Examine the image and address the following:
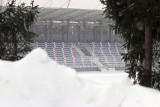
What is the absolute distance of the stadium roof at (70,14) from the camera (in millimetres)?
32406

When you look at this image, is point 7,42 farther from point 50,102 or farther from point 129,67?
point 50,102

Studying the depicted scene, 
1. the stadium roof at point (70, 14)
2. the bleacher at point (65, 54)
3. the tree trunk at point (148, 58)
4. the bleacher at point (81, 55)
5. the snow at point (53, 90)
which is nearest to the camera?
the snow at point (53, 90)

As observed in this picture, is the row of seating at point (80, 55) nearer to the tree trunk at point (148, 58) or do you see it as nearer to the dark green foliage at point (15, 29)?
the dark green foliage at point (15, 29)

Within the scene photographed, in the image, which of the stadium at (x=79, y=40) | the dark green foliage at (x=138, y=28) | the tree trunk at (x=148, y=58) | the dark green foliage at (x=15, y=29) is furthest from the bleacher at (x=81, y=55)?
the tree trunk at (x=148, y=58)

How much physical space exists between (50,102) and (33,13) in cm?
466

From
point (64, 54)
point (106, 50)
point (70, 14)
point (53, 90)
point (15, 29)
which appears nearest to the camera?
point (53, 90)

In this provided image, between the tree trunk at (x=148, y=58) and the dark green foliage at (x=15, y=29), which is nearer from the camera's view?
the tree trunk at (x=148, y=58)

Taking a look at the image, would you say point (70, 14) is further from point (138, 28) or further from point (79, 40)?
point (138, 28)

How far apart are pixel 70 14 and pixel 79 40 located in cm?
514

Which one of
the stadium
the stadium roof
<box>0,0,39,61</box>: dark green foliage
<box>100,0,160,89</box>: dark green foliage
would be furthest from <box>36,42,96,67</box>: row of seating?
<box>100,0,160,89</box>: dark green foliage

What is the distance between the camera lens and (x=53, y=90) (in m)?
3.26

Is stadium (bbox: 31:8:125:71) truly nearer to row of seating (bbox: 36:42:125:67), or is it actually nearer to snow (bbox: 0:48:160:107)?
row of seating (bbox: 36:42:125:67)

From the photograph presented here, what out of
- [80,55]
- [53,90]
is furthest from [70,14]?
[53,90]

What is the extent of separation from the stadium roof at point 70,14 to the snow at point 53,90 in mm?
27941
